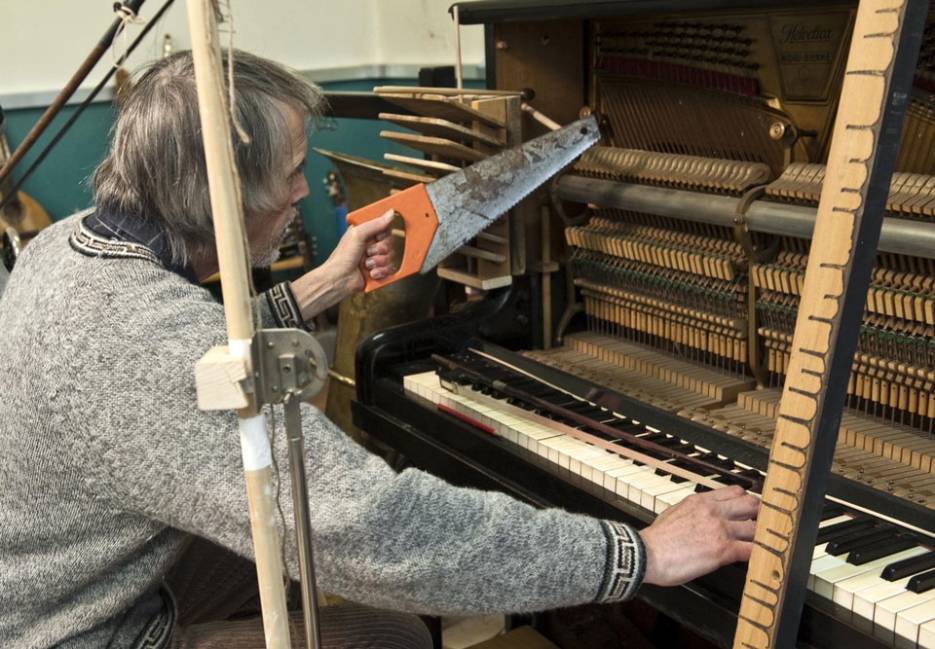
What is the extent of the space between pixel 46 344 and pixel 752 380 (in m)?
1.26

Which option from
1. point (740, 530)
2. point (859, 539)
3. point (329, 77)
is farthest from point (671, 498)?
point (329, 77)

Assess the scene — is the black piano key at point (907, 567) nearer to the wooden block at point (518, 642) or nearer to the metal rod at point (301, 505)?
→ the metal rod at point (301, 505)

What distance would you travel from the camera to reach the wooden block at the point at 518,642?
7.29 ft

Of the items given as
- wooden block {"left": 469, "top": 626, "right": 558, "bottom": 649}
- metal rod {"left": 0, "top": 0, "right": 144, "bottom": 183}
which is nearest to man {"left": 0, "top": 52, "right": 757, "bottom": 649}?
metal rod {"left": 0, "top": 0, "right": 144, "bottom": 183}

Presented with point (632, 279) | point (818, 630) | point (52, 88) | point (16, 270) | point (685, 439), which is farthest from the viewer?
point (52, 88)

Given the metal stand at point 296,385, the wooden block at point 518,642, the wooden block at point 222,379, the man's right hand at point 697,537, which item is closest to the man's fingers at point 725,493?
the man's right hand at point 697,537

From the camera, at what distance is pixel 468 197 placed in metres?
1.98

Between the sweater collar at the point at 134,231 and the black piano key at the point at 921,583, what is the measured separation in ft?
3.44

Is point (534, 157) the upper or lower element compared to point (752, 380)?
upper

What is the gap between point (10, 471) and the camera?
141cm

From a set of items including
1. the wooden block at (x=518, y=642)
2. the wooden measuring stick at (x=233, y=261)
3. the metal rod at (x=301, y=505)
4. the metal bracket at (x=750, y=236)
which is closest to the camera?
the wooden measuring stick at (x=233, y=261)

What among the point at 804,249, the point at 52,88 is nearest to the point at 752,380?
the point at 804,249

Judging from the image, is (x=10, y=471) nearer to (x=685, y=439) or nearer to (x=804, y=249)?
(x=685, y=439)

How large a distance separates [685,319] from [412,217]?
1.91 ft
